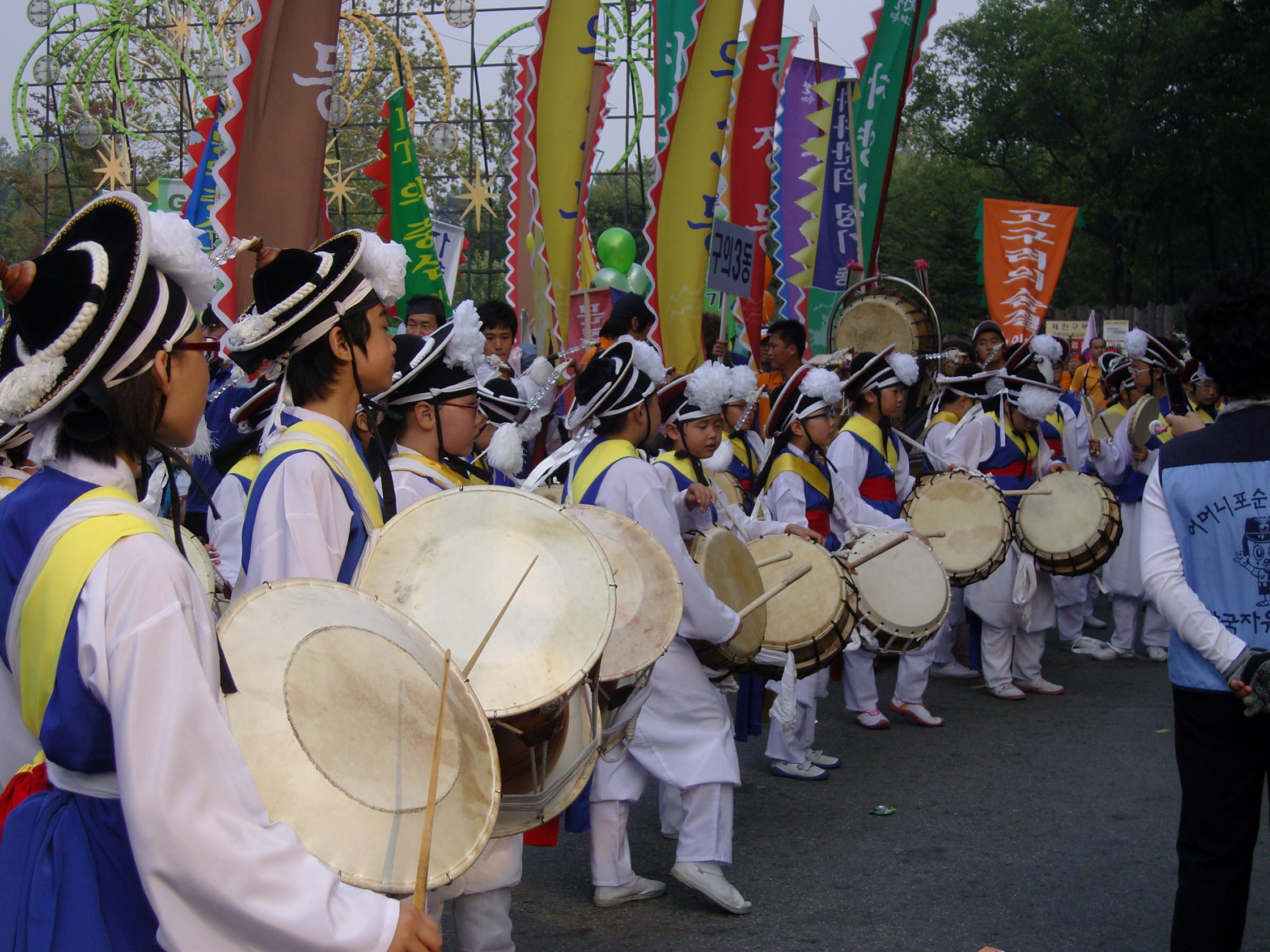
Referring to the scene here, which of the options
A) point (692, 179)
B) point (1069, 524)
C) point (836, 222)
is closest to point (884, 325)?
point (836, 222)

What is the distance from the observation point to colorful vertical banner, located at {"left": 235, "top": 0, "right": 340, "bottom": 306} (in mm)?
4379

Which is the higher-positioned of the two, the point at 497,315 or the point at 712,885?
the point at 497,315

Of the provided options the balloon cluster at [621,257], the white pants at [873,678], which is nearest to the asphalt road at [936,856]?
the white pants at [873,678]

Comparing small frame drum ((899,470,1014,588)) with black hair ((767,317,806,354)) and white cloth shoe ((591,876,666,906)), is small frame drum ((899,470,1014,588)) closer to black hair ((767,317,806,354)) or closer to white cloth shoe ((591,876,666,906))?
black hair ((767,317,806,354))

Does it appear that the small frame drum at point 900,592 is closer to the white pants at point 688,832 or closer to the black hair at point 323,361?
the white pants at point 688,832

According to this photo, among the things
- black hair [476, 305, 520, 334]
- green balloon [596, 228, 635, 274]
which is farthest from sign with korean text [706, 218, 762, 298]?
green balloon [596, 228, 635, 274]

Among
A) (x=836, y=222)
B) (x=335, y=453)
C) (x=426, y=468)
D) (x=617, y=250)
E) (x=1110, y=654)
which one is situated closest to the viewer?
(x=335, y=453)

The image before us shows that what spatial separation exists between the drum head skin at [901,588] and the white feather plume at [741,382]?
3.78 feet

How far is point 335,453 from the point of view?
279 cm

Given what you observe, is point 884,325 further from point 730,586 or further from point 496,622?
point 496,622

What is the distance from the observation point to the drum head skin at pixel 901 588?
5.88 meters

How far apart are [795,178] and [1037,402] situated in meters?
2.72

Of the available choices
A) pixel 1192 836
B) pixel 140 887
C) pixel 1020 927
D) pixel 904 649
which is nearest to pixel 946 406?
pixel 904 649

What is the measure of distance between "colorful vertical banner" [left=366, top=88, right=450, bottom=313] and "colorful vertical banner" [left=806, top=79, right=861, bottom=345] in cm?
282
